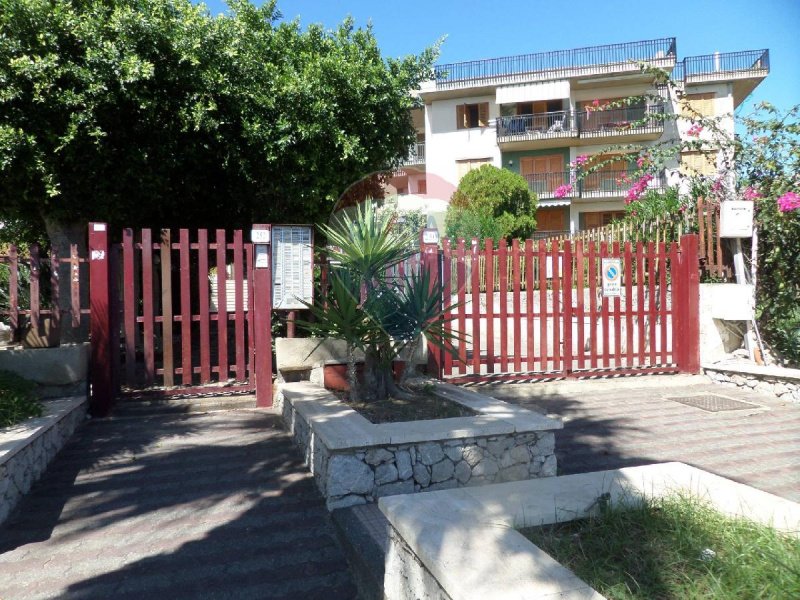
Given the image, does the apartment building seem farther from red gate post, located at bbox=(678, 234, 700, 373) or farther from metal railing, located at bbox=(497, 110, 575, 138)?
red gate post, located at bbox=(678, 234, 700, 373)

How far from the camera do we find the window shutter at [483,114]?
1037 inches

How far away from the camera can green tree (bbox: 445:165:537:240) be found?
65.2ft

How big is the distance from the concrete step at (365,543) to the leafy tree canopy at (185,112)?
18.4ft

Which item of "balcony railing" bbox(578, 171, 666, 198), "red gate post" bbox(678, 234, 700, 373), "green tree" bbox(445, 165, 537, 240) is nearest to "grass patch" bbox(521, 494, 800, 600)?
"red gate post" bbox(678, 234, 700, 373)

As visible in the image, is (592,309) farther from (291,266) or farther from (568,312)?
(291,266)

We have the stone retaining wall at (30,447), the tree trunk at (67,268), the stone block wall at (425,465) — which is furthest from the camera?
the tree trunk at (67,268)

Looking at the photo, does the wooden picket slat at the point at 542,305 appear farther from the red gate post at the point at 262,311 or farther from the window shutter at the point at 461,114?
the window shutter at the point at 461,114

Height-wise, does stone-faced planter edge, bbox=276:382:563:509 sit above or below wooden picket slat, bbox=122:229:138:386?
below

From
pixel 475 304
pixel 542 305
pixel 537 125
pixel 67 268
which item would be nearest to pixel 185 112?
pixel 67 268

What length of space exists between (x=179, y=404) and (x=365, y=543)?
12.5 feet

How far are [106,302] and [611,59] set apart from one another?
83.5ft

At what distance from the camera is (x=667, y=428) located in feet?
18.6

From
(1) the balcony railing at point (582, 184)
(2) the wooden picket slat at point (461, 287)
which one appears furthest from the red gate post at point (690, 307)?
(1) the balcony railing at point (582, 184)

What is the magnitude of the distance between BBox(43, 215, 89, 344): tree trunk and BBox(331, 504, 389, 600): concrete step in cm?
520
